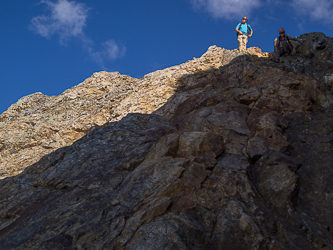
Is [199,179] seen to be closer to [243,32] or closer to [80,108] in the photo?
[80,108]

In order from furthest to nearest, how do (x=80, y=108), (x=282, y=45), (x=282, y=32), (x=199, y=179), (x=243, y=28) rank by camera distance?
(x=243, y=28) < (x=80, y=108) < (x=282, y=32) < (x=282, y=45) < (x=199, y=179)

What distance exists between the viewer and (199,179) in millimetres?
9000

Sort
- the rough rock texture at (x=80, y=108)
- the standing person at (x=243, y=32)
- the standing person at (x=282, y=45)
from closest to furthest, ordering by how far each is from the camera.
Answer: the rough rock texture at (x=80, y=108)
the standing person at (x=282, y=45)
the standing person at (x=243, y=32)

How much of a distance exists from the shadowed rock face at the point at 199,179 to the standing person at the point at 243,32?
595 cm

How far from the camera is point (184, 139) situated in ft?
34.4

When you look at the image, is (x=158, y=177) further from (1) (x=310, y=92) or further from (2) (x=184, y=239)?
(1) (x=310, y=92)

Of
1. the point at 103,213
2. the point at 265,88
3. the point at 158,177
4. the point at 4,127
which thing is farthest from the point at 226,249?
the point at 4,127

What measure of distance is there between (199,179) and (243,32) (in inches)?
583

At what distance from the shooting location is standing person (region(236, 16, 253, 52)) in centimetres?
1991

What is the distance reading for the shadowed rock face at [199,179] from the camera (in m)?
7.35

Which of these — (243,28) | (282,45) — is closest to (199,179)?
(282,45)

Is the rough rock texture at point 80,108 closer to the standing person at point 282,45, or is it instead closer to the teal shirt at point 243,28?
the standing person at point 282,45

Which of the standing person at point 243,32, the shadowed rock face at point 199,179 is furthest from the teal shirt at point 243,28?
the shadowed rock face at point 199,179

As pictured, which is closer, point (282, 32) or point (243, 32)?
point (282, 32)
